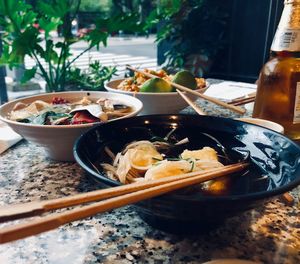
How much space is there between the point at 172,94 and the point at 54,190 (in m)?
0.51

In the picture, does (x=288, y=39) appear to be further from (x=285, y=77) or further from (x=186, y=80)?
(x=186, y=80)

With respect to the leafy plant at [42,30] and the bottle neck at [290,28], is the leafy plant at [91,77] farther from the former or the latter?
the bottle neck at [290,28]

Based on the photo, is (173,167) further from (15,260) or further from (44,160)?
(44,160)

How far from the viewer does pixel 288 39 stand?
0.83m

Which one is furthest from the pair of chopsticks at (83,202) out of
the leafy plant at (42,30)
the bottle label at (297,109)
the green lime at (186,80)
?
the leafy plant at (42,30)

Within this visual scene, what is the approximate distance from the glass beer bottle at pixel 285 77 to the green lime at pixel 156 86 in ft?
1.03

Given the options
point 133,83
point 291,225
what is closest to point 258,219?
point 291,225

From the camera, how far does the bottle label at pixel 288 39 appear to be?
0.82 meters

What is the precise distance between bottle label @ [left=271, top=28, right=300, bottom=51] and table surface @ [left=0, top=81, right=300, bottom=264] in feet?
1.36

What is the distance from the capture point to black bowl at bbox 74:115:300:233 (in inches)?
16.2

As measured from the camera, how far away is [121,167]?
22.6 inches

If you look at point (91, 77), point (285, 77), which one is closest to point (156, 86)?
point (285, 77)

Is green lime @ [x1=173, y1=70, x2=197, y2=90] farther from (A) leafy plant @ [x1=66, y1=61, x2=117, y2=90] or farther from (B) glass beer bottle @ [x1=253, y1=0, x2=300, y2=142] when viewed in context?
(A) leafy plant @ [x1=66, y1=61, x2=117, y2=90]

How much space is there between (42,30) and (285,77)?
1.84 metres
